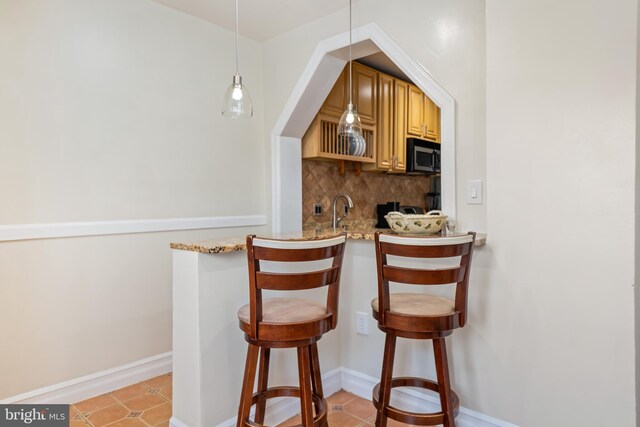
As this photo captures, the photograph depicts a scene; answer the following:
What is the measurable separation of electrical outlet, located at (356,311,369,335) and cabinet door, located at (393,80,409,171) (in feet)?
6.46

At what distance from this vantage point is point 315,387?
1688 mm

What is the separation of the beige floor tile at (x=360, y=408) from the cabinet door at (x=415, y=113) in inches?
107

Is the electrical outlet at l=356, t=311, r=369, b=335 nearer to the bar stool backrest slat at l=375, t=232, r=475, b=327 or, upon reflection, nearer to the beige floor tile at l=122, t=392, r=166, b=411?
the bar stool backrest slat at l=375, t=232, r=475, b=327

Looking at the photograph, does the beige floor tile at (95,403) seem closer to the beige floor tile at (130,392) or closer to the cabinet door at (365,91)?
the beige floor tile at (130,392)

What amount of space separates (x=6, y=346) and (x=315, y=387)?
5.32ft

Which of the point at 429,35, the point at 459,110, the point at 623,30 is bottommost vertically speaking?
the point at 459,110

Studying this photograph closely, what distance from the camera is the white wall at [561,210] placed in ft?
4.98

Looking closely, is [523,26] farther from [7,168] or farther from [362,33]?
[7,168]

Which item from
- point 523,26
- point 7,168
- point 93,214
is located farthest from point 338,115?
point 7,168

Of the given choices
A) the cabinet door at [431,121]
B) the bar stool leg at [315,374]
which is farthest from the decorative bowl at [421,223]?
the cabinet door at [431,121]

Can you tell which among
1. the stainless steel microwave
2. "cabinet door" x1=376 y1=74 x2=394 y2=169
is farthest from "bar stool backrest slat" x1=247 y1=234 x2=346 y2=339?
the stainless steel microwave

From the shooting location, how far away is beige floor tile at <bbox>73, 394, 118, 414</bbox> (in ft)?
7.00

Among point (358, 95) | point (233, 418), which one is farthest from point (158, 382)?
point (358, 95)

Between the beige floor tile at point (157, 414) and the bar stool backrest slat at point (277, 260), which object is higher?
the bar stool backrest slat at point (277, 260)
